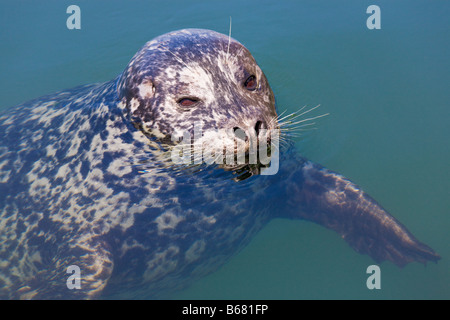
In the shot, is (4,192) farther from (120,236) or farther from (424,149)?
(424,149)

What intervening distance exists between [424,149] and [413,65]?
1.61 meters

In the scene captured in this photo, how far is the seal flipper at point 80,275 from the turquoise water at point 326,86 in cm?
82

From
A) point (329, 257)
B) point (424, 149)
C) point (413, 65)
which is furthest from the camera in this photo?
point (413, 65)

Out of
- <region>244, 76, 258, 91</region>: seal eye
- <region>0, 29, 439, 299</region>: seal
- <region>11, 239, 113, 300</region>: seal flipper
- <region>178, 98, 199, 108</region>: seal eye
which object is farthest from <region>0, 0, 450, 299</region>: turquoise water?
<region>178, 98, 199, 108</region>: seal eye

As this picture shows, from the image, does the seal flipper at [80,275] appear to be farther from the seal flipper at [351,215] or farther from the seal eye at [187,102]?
the seal flipper at [351,215]

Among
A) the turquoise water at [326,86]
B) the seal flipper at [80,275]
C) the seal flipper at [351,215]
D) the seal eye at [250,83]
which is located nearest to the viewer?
the seal flipper at [80,275]

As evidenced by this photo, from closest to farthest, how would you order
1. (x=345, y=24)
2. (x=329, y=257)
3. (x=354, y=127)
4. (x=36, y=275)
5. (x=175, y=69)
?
(x=175, y=69) < (x=36, y=275) < (x=329, y=257) < (x=354, y=127) < (x=345, y=24)

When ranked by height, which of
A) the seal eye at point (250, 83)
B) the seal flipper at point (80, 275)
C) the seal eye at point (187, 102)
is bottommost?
the seal flipper at point (80, 275)

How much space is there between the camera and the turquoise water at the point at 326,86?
3.65 m

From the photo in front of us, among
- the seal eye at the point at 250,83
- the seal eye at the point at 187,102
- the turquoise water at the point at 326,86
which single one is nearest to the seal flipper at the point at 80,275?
the turquoise water at the point at 326,86

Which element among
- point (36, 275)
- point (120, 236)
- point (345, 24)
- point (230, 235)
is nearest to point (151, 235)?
A: point (120, 236)

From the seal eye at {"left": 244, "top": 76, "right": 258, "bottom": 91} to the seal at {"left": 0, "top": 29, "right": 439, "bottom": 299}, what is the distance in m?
0.02

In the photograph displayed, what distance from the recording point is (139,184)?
341cm

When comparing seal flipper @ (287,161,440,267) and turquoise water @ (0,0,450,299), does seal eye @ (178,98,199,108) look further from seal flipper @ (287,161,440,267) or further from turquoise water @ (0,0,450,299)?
turquoise water @ (0,0,450,299)
